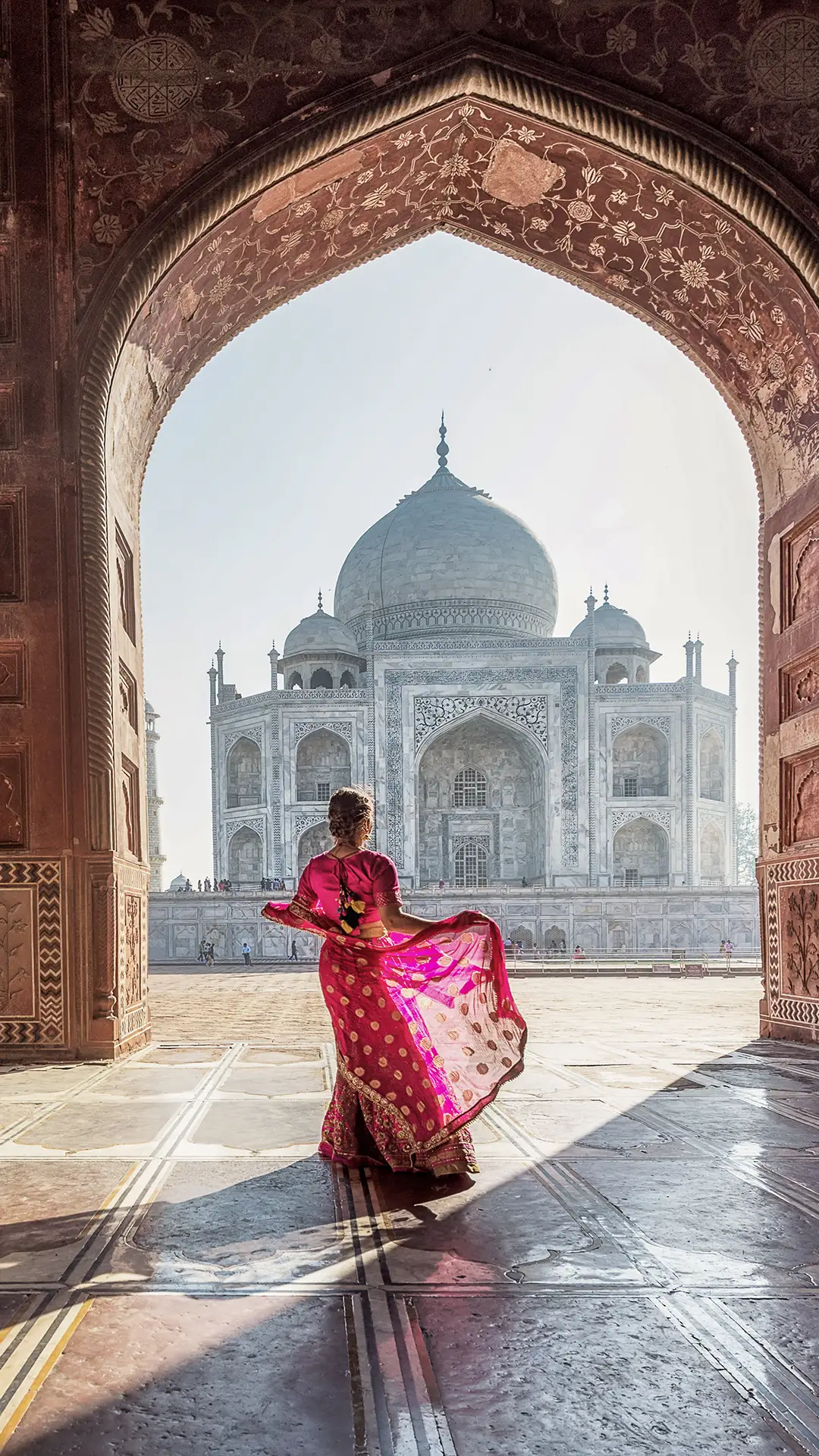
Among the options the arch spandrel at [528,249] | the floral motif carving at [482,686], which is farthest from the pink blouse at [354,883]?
the floral motif carving at [482,686]

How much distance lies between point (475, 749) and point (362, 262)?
21853mm

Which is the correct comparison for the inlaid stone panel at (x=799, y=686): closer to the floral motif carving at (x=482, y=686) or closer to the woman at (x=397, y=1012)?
the woman at (x=397, y=1012)

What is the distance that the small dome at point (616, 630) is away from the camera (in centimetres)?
2981

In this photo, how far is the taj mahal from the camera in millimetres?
26031

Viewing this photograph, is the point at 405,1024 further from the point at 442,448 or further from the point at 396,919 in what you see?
the point at 442,448

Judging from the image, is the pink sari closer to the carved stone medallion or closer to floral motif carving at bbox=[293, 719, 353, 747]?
the carved stone medallion

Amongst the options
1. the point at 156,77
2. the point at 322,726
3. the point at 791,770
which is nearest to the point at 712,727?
the point at 322,726

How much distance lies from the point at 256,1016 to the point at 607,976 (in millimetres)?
8828

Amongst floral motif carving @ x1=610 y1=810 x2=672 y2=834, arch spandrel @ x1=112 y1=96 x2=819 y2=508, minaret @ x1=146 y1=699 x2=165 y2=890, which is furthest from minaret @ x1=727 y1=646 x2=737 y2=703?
arch spandrel @ x1=112 y1=96 x2=819 y2=508

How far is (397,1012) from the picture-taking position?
281cm

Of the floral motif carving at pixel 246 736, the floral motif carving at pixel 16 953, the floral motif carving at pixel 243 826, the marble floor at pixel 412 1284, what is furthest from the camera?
the floral motif carving at pixel 246 736

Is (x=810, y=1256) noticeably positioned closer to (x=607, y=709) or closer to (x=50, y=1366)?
(x=50, y=1366)

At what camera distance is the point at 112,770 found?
5105 millimetres

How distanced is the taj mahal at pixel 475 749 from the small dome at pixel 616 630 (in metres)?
0.10
